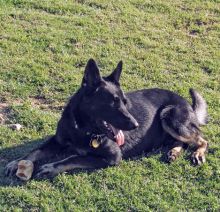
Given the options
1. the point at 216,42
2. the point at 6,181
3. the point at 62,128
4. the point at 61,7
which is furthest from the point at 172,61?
the point at 6,181

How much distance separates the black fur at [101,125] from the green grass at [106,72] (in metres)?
0.16

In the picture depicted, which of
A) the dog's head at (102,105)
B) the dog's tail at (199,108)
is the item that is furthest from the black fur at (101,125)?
the dog's tail at (199,108)

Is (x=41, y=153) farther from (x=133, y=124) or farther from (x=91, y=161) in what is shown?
(x=133, y=124)

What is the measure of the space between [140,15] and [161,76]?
266 cm

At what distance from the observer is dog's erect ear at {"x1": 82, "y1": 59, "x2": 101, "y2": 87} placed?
6.48 meters

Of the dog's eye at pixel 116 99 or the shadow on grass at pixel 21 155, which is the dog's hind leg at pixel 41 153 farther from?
the dog's eye at pixel 116 99

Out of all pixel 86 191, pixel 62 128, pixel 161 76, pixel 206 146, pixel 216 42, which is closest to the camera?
pixel 86 191

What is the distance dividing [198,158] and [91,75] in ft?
5.67

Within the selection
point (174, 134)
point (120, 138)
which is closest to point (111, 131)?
point (120, 138)

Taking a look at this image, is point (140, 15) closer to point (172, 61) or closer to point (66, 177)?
point (172, 61)

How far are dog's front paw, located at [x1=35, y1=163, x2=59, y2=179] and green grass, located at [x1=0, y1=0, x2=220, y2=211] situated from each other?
8 cm

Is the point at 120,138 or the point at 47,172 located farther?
the point at 120,138

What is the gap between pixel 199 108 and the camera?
7949mm

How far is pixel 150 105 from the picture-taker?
743cm
